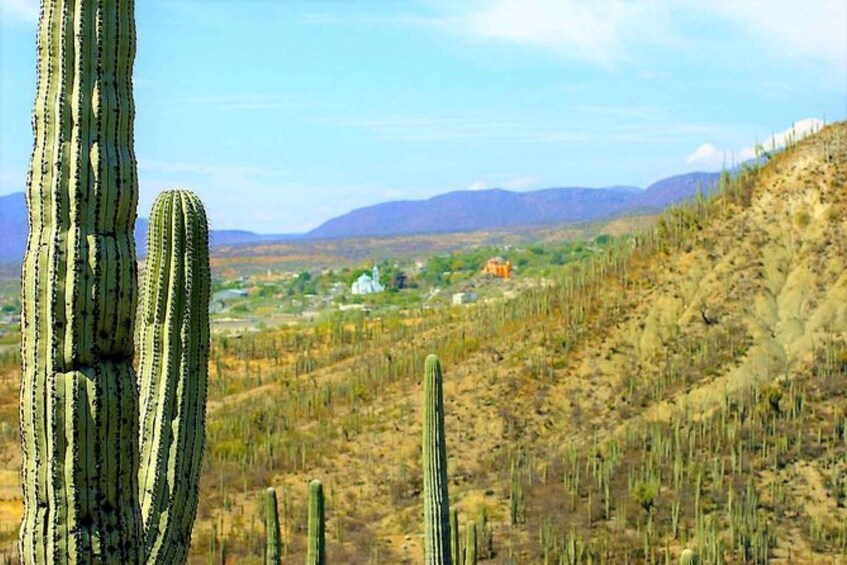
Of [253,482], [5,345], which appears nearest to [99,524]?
[253,482]

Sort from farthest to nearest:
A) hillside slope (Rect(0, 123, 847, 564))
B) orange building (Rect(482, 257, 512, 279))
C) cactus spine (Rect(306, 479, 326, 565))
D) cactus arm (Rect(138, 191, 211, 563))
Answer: orange building (Rect(482, 257, 512, 279)) → hillside slope (Rect(0, 123, 847, 564)) → cactus spine (Rect(306, 479, 326, 565)) → cactus arm (Rect(138, 191, 211, 563))

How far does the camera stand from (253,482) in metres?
21.1

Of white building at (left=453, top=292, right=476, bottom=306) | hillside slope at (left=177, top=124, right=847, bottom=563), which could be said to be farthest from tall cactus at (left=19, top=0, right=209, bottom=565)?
white building at (left=453, top=292, right=476, bottom=306)

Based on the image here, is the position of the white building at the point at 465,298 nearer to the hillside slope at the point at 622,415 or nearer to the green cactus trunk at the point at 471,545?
the hillside slope at the point at 622,415

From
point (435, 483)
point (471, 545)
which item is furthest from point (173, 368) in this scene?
point (471, 545)

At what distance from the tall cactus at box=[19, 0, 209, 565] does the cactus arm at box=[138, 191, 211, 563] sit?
3.97 feet

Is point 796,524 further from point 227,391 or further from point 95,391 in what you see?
point 227,391

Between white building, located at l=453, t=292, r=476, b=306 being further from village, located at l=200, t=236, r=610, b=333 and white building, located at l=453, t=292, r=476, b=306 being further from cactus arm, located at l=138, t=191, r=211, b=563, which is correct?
cactus arm, located at l=138, t=191, r=211, b=563

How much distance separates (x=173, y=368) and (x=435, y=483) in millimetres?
3280

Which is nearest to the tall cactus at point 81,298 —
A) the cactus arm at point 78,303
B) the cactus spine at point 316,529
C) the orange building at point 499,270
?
the cactus arm at point 78,303

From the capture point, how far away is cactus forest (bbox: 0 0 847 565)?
4164 mm

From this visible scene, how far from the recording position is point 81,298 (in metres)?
4.11

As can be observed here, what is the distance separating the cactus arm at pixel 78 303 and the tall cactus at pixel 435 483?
4547mm

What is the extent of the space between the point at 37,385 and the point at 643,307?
895 inches
